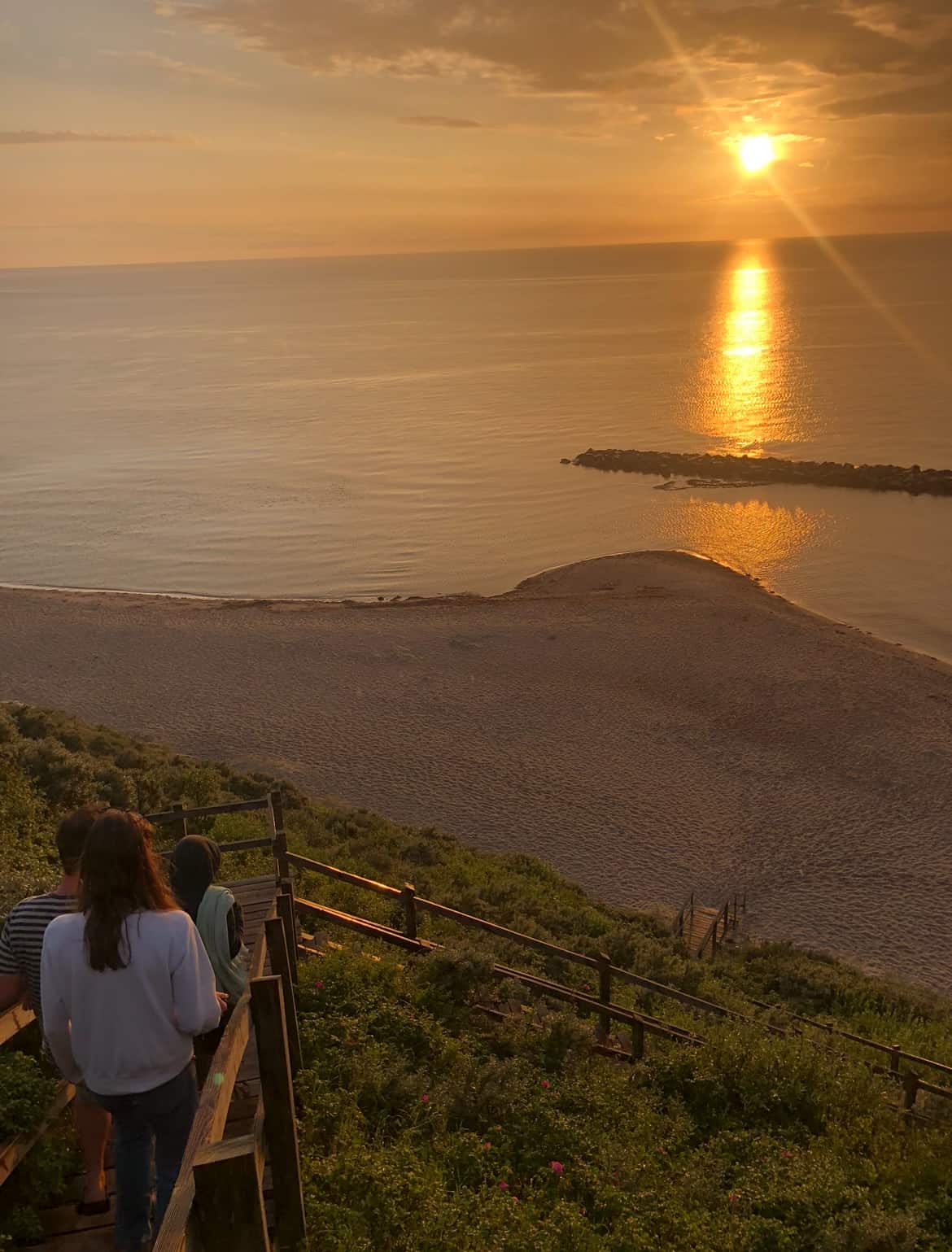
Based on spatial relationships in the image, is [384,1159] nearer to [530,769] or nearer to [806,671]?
[530,769]

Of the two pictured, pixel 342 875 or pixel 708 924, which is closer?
pixel 342 875

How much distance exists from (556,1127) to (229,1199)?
12.9 feet

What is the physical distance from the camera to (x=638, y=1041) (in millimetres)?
8578

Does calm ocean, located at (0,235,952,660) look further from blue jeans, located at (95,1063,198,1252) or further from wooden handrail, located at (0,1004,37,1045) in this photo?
blue jeans, located at (95,1063,198,1252)

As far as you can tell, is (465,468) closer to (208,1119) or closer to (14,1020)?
(14,1020)

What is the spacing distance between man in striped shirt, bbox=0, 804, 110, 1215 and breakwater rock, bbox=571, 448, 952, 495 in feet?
183

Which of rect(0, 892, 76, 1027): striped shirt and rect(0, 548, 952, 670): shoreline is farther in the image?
rect(0, 548, 952, 670): shoreline

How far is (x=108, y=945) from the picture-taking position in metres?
3.56

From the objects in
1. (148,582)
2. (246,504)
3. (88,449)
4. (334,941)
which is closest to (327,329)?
(88,449)

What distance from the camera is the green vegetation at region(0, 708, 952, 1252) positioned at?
529 cm

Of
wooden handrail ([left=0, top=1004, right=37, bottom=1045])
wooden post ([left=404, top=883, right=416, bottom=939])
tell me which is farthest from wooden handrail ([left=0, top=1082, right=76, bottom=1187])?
wooden post ([left=404, top=883, right=416, bottom=939])

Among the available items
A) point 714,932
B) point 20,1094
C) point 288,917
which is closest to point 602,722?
point 714,932

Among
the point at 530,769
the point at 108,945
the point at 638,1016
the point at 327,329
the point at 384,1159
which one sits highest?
the point at 327,329

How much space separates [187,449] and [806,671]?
184ft
